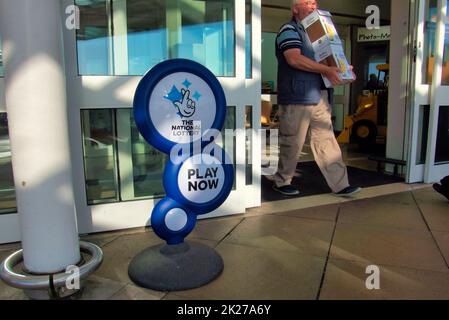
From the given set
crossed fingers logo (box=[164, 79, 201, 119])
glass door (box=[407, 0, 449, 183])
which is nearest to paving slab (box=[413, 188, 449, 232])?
glass door (box=[407, 0, 449, 183])

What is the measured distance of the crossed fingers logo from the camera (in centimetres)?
212

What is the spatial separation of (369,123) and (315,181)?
8.76 ft

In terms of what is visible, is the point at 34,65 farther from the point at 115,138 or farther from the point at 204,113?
the point at 115,138

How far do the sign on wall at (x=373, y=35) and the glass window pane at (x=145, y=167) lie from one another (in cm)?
735

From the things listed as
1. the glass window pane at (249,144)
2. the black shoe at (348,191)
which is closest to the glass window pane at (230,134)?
the glass window pane at (249,144)

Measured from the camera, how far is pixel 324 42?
347 cm

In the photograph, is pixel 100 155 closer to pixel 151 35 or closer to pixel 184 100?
pixel 151 35

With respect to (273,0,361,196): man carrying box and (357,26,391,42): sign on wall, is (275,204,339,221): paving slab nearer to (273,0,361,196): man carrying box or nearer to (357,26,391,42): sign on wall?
(273,0,361,196): man carrying box

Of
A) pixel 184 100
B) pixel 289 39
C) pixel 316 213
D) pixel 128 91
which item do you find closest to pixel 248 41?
pixel 289 39

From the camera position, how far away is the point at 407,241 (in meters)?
2.73

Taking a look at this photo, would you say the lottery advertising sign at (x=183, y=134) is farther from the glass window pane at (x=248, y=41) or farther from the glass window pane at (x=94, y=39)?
the glass window pane at (x=248, y=41)

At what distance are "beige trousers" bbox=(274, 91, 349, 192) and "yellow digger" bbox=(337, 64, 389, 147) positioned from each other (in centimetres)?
304

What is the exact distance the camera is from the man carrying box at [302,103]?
3.50 m

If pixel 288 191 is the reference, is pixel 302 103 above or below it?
above
